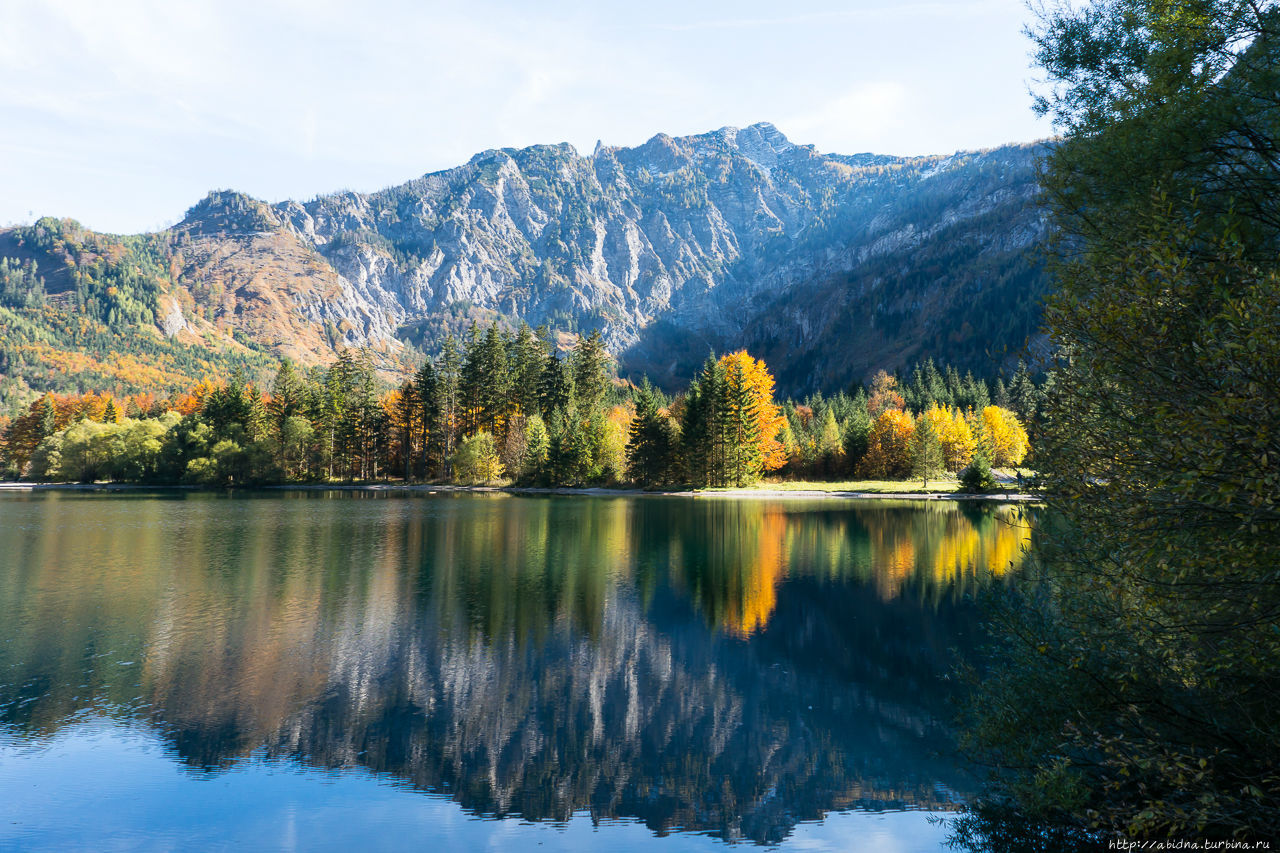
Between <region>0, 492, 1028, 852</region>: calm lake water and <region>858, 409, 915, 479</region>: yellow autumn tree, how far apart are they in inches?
2377

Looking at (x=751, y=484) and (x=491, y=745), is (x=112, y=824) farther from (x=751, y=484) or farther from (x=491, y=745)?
(x=751, y=484)

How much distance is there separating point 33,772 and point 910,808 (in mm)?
14550

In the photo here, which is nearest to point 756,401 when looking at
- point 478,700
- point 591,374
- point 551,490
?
point 551,490

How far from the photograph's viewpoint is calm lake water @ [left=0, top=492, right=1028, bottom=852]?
1070 centimetres

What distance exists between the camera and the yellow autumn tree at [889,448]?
9075 cm

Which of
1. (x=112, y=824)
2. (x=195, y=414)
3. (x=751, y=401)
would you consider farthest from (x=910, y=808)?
(x=195, y=414)

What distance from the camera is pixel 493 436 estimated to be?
92750 mm

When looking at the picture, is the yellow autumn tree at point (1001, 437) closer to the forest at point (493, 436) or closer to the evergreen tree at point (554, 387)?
the forest at point (493, 436)

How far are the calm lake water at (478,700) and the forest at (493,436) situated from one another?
4931cm

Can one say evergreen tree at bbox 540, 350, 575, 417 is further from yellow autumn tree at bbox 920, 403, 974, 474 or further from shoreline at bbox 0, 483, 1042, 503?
yellow autumn tree at bbox 920, 403, 974, 474

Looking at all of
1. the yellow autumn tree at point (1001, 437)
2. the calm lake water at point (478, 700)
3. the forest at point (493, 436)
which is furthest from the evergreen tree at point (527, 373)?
the calm lake water at point (478, 700)

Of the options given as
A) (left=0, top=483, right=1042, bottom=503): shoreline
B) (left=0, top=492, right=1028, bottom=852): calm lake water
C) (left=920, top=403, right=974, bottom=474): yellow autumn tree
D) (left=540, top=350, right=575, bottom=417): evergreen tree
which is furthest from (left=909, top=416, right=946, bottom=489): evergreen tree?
(left=0, top=492, right=1028, bottom=852): calm lake water

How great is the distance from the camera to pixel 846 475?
9450cm

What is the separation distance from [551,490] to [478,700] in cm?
6594
